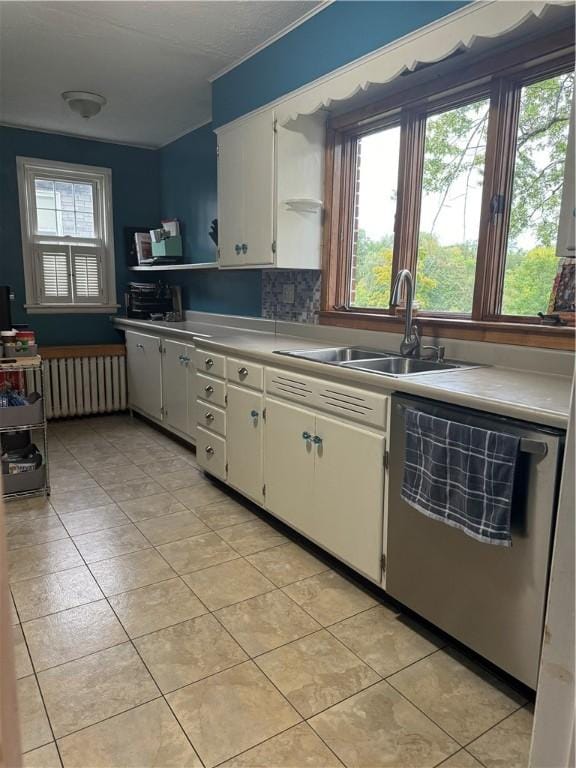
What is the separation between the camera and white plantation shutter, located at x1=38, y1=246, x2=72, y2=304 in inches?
191

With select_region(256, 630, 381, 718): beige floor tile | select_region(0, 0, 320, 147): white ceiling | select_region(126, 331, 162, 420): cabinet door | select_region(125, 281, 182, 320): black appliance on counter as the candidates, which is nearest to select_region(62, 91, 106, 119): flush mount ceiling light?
select_region(0, 0, 320, 147): white ceiling

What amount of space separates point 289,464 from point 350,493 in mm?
434

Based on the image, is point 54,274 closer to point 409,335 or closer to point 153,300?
point 153,300

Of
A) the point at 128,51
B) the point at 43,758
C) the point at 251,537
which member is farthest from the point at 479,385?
the point at 128,51

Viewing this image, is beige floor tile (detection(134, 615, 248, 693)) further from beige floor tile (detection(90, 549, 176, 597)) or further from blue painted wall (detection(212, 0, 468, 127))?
blue painted wall (detection(212, 0, 468, 127))

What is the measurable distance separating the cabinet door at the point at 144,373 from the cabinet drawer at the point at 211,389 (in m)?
1.12

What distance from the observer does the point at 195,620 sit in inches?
78.7

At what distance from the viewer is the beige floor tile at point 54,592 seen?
81.4 inches

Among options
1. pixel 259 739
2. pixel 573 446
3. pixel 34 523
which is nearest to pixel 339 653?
pixel 259 739

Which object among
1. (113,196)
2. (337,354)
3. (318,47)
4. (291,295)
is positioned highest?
(318,47)

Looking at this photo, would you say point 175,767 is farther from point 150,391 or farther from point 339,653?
point 150,391

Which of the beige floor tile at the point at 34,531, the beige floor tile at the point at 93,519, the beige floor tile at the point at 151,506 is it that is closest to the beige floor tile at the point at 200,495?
the beige floor tile at the point at 151,506

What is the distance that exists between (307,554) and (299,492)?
30 cm

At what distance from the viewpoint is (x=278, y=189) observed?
304 centimetres
